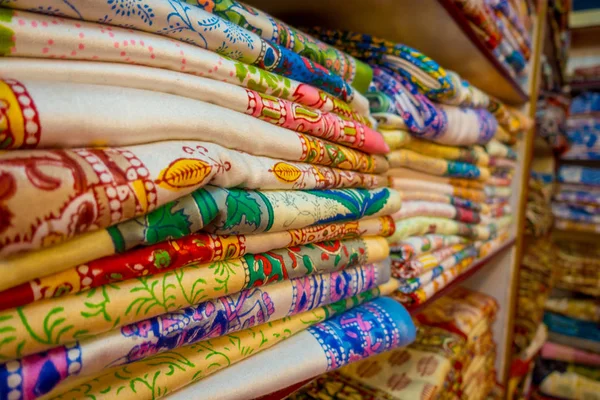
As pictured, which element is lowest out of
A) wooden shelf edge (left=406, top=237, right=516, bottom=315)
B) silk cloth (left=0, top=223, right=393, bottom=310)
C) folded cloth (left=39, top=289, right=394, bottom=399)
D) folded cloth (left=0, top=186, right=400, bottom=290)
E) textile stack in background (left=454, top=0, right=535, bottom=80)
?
wooden shelf edge (left=406, top=237, right=516, bottom=315)

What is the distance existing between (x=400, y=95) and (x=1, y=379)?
588 millimetres

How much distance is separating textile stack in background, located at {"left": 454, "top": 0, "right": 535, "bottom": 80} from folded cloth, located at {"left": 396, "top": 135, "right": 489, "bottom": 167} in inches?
8.7

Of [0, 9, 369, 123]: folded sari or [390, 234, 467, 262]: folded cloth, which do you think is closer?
[0, 9, 369, 123]: folded sari

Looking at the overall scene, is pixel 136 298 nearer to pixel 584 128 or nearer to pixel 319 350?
pixel 319 350

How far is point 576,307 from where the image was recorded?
1.78 m

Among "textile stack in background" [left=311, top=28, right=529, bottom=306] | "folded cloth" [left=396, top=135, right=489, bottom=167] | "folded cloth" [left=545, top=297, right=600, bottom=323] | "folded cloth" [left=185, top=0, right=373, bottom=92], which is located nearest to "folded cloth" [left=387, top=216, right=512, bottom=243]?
"textile stack in background" [left=311, top=28, right=529, bottom=306]

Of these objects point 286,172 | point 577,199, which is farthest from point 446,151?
point 577,199

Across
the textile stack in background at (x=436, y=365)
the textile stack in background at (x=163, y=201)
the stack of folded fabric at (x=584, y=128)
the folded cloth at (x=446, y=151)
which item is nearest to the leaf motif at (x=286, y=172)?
the textile stack in background at (x=163, y=201)

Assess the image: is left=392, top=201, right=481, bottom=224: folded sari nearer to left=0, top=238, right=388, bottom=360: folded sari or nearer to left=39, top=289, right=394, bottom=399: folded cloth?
left=39, top=289, right=394, bottom=399: folded cloth

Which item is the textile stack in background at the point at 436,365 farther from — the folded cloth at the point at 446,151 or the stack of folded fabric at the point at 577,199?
the stack of folded fabric at the point at 577,199

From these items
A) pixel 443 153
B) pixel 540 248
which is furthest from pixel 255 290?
pixel 540 248

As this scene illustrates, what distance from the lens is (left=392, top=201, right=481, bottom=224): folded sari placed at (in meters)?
0.68

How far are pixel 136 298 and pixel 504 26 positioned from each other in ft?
3.14

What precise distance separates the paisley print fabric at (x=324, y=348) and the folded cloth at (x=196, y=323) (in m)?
0.03
